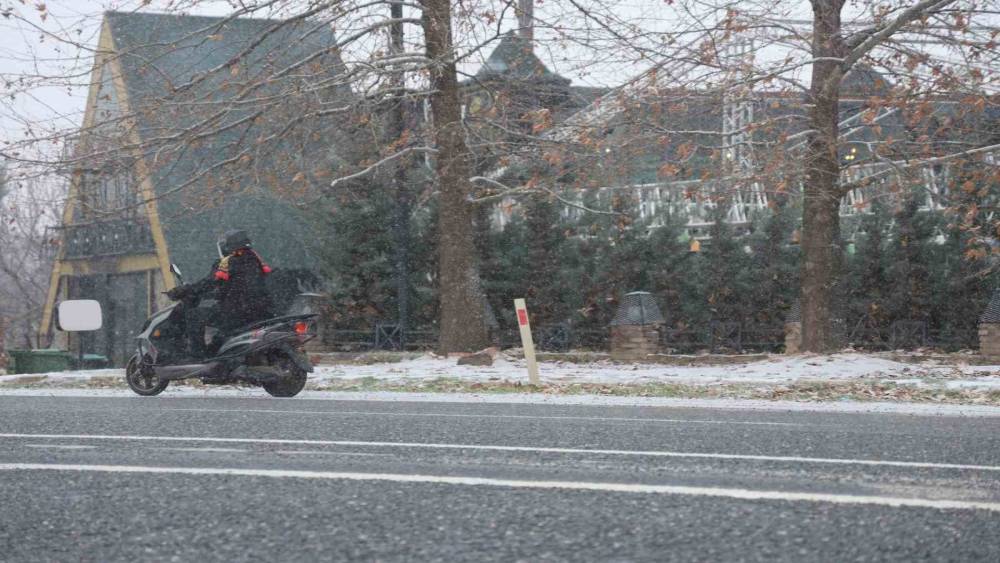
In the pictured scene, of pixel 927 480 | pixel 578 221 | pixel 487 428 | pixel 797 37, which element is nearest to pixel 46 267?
pixel 578 221

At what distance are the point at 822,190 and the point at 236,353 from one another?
30.1ft

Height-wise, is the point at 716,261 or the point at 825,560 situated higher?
the point at 716,261

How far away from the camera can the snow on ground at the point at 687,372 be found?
13.7 m

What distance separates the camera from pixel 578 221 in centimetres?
2333

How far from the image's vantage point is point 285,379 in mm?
11578

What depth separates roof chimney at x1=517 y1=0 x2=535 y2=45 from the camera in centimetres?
1695

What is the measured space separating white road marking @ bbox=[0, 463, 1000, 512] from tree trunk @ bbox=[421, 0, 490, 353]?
12.6 meters

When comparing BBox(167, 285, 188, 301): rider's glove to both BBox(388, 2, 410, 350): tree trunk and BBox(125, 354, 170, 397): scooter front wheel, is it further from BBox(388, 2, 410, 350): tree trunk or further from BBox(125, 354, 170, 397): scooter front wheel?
BBox(388, 2, 410, 350): tree trunk

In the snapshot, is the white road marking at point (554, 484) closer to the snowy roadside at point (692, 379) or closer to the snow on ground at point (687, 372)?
the snowy roadside at point (692, 379)

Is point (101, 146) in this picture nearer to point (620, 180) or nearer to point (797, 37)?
point (620, 180)

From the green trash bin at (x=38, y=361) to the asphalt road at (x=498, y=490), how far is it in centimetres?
1413

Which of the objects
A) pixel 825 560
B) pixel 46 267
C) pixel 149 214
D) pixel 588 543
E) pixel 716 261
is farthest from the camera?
pixel 46 267

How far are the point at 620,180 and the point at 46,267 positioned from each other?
36.5 meters

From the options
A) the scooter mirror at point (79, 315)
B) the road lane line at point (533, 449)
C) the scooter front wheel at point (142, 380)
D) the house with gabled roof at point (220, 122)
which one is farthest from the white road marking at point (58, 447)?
the scooter mirror at point (79, 315)
